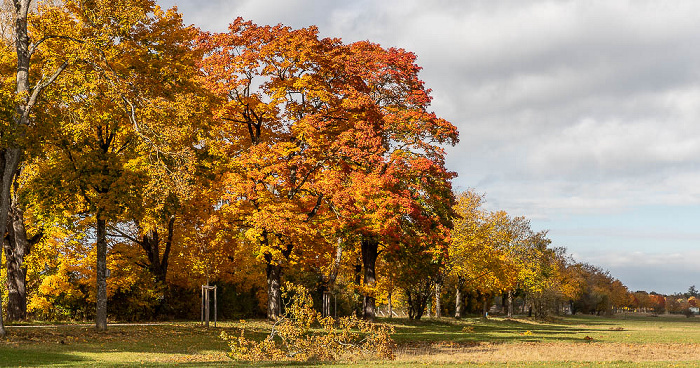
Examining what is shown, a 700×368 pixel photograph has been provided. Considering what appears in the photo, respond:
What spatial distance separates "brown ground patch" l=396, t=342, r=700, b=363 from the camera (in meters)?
20.9

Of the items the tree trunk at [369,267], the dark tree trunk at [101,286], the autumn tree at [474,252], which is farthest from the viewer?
the autumn tree at [474,252]

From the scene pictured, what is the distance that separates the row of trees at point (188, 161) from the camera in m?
23.8

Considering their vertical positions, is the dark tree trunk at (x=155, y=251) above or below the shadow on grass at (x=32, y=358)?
above

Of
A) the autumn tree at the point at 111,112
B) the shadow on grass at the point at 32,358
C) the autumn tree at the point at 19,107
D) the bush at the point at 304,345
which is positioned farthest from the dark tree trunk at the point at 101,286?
the bush at the point at 304,345

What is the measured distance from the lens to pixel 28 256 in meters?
32.2

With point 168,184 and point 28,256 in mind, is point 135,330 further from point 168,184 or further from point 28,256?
point 28,256

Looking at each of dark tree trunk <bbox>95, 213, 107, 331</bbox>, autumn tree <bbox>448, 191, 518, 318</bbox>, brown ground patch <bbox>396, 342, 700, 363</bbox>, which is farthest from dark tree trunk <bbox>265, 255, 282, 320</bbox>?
autumn tree <bbox>448, 191, 518, 318</bbox>

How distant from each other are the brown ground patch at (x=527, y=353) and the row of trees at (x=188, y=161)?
284 inches

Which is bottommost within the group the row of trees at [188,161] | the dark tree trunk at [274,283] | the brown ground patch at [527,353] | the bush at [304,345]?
the brown ground patch at [527,353]

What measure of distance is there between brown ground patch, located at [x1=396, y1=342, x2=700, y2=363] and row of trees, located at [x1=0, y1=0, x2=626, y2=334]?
23.6 feet

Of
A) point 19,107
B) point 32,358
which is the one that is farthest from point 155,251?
point 32,358

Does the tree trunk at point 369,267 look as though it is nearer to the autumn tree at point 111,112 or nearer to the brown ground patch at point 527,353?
the brown ground patch at point 527,353

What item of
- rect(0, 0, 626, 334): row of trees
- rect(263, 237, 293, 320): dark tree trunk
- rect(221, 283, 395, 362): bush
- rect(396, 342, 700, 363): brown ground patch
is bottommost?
rect(396, 342, 700, 363): brown ground patch

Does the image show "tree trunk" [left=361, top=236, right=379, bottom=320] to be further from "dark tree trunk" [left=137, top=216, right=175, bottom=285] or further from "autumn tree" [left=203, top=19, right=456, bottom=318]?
"dark tree trunk" [left=137, top=216, right=175, bottom=285]
